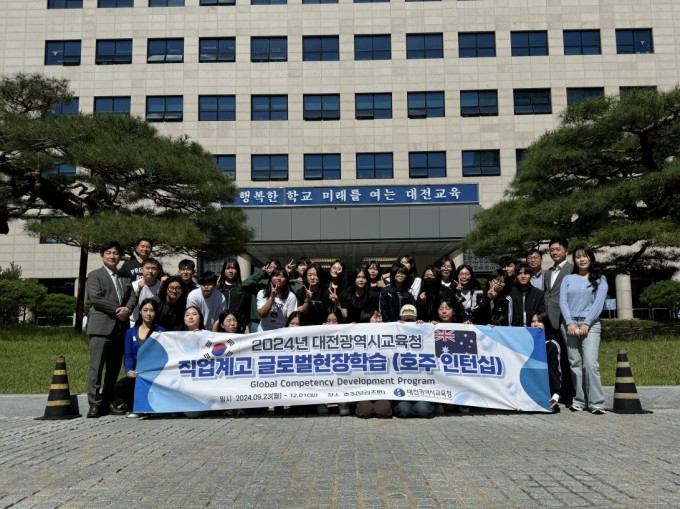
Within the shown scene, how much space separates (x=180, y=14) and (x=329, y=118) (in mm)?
10074

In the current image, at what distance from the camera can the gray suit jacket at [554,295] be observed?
8.21 m

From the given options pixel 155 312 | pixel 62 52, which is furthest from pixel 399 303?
pixel 62 52

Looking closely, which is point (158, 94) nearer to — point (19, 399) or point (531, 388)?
point (19, 399)

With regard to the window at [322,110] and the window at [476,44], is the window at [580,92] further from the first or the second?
the window at [322,110]

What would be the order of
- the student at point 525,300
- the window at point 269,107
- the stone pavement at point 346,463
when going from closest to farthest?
1. the stone pavement at point 346,463
2. the student at point 525,300
3. the window at point 269,107

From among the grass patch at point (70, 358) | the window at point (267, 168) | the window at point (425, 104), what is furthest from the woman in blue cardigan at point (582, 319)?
the window at point (425, 104)

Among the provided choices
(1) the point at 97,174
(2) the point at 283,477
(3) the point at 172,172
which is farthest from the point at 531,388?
(1) the point at 97,174

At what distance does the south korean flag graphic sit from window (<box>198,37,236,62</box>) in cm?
2963

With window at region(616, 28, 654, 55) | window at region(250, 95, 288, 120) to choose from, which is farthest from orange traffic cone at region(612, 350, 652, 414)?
window at region(616, 28, 654, 55)

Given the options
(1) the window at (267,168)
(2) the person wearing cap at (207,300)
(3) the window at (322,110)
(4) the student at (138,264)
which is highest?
(3) the window at (322,110)

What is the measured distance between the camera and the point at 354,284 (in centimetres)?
907

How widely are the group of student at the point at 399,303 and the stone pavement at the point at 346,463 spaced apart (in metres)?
0.97

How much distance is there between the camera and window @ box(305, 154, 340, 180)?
33.9 m

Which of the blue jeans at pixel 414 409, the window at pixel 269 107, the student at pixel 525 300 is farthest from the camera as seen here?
the window at pixel 269 107
